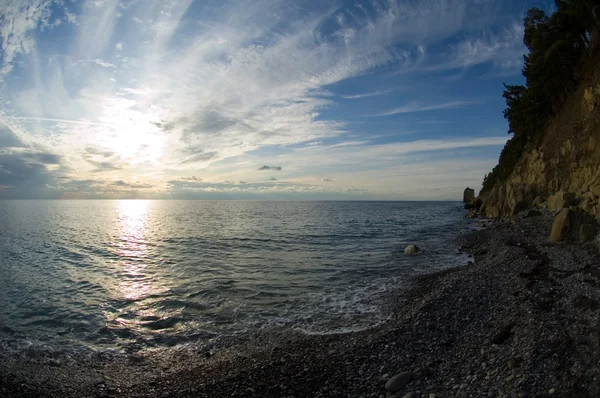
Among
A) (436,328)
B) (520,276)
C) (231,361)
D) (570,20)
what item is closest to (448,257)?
(520,276)

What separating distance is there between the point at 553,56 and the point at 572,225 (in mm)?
28509

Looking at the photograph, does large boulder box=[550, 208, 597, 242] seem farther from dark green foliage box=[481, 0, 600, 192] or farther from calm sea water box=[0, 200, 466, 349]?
dark green foliage box=[481, 0, 600, 192]

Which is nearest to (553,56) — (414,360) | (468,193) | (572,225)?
(572,225)

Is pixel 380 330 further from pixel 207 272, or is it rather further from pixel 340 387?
pixel 207 272

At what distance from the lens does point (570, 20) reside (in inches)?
1448

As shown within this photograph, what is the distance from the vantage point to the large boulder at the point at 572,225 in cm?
2005

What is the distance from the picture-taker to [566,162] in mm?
36656

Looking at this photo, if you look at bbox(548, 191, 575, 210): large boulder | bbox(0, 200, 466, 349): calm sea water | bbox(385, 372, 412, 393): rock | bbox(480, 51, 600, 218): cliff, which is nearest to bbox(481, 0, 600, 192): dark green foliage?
bbox(480, 51, 600, 218): cliff

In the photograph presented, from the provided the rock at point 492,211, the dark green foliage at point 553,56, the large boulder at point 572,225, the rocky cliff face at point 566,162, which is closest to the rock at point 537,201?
the rocky cliff face at point 566,162

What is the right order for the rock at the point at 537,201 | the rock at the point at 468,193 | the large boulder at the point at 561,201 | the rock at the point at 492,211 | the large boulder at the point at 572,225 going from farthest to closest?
the rock at the point at 468,193 → the rock at the point at 492,211 → the rock at the point at 537,201 → the large boulder at the point at 561,201 → the large boulder at the point at 572,225

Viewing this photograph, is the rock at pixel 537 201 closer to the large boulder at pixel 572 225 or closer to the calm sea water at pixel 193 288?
the calm sea water at pixel 193 288

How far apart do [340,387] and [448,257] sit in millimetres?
20314

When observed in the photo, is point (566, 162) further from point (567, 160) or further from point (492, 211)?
point (492, 211)

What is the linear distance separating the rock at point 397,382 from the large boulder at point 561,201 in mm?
31632
